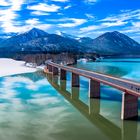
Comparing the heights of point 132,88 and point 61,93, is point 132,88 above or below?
above

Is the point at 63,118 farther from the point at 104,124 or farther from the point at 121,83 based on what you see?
the point at 121,83

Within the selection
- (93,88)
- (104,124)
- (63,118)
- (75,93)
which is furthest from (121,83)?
(75,93)

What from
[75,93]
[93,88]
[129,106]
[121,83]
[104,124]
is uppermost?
[121,83]

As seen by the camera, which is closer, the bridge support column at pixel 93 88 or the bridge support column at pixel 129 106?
the bridge support column at pixel 129 106

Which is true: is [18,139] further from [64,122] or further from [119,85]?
[119,85]

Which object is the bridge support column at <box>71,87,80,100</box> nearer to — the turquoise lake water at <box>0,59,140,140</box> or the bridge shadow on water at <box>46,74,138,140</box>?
the turquoise lake water at <box>0,59,140,140</box>

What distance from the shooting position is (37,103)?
4750 cm

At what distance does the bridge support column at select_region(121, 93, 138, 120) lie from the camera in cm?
3494

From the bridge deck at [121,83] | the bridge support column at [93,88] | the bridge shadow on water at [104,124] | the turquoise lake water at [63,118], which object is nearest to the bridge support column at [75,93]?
the turquoise lake water at [63,118]

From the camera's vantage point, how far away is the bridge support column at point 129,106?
3494 centimetres

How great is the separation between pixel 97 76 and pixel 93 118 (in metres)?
12.1

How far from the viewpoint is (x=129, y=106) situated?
3525cm

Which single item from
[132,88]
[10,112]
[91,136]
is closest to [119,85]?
[132,88]

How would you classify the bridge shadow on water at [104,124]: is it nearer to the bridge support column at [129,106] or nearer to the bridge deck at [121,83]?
the bridge support column at [129,106]
